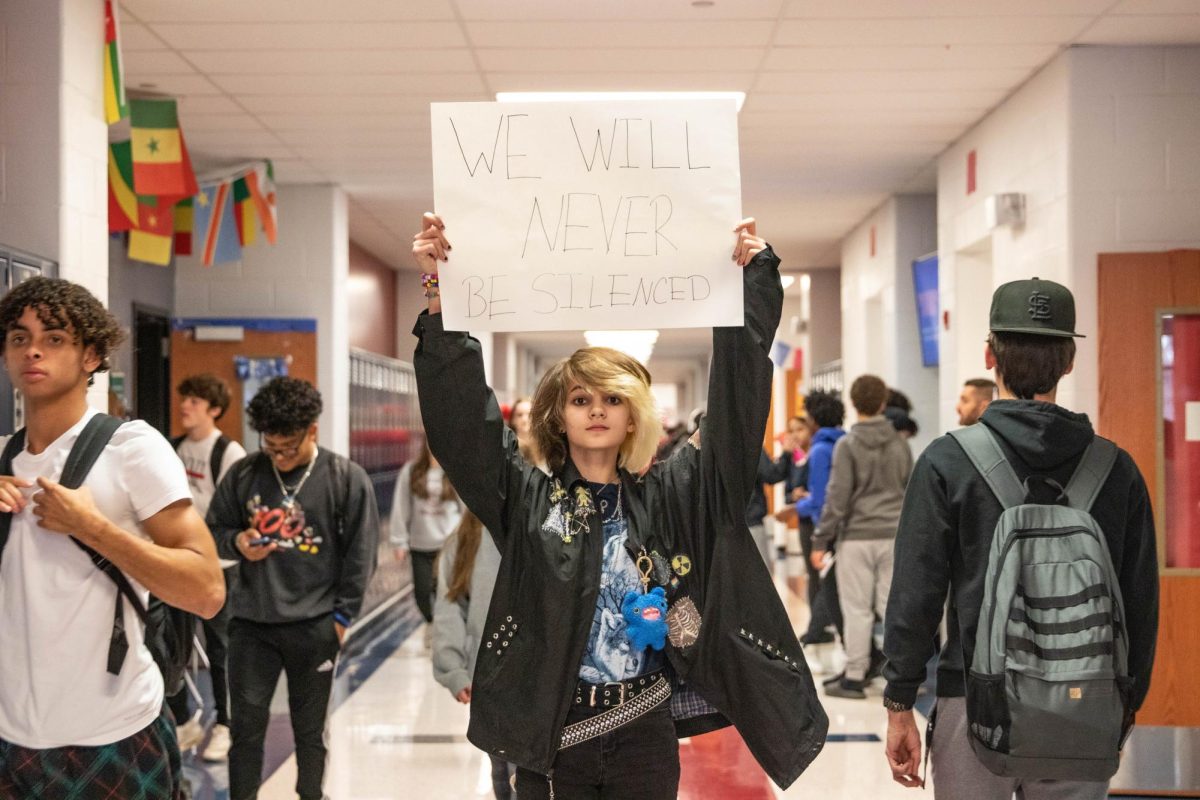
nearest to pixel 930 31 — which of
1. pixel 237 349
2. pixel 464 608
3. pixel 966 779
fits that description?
pixel 464 608


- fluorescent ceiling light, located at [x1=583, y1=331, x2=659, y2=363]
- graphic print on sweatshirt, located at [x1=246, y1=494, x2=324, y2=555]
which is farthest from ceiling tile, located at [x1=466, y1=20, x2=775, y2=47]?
fluorescent ceiling light, located at [x1=583, y1=331, x2=659, y2=363]

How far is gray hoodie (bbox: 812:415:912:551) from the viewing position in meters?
5.77

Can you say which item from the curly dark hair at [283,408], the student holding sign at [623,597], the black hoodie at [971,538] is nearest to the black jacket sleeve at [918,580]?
the black hoodie at [971,538]

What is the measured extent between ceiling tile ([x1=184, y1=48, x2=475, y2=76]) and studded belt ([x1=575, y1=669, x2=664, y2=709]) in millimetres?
3805

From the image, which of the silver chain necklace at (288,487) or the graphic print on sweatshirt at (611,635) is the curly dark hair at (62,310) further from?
the silver chain necklace at (288,487)

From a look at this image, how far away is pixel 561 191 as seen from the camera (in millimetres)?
2018

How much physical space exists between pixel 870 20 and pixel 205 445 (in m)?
3.28

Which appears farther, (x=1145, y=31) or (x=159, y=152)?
(x=159, y=152)

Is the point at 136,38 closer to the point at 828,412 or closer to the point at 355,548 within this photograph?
the point at 355,548

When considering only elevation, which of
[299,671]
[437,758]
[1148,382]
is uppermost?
[1148,382]

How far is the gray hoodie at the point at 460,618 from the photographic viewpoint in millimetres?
2988

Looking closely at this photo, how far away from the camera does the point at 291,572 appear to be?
3633mm

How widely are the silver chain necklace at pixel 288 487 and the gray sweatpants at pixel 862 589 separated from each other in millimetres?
2991

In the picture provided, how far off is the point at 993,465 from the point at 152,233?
441cm
